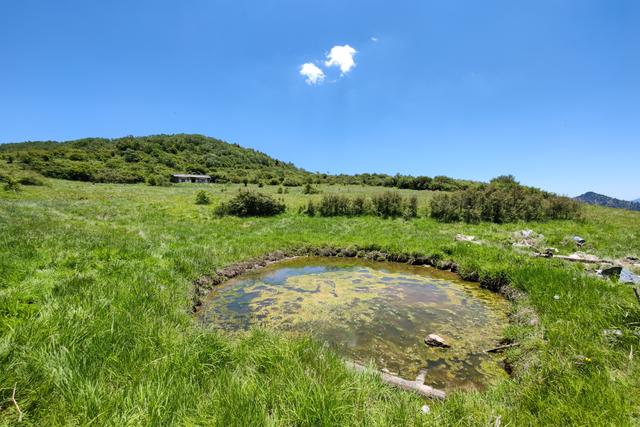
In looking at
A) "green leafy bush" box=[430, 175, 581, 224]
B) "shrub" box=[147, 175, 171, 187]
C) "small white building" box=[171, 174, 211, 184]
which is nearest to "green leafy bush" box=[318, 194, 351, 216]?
→ "green leafy bush" box=[430, 175, 581, 224]

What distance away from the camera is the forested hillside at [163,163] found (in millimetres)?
56219

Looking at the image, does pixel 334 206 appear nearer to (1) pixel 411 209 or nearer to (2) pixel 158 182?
(1) pixel 411 209

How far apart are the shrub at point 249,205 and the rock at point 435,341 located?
21312mm

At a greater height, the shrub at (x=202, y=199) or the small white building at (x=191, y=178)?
the small white building at (x=191, y=178)

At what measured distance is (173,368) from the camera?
455 cm

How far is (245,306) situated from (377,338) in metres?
4.59

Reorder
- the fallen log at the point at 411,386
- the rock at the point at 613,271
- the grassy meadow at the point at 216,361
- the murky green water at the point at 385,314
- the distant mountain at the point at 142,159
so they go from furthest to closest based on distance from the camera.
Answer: the distant mountain at the point at 142,159 < the rock at the point at 613,271 < the murky green water at the point at 385,314 < the fallen log at the point at 411,386 < the grassy meadow at the point at 216,361

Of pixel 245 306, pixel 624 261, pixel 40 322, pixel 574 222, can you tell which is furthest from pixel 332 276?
pixel 574 222

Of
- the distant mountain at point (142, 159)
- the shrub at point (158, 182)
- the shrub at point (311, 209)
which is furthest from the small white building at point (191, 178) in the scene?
the shrub at point (311, 209)

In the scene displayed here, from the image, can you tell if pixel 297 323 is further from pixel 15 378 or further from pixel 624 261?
pixel 624 261

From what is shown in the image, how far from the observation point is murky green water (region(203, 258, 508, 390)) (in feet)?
21.8

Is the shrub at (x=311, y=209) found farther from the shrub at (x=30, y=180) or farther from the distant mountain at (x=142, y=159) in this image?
the shrub at (x=30, y=180)

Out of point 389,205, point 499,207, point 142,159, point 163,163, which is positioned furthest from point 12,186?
point 163,163

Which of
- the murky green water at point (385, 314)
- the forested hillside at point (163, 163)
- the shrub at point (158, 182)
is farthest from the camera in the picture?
the forested hillside at point (163, 163)
